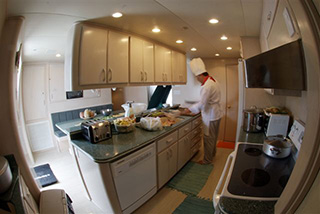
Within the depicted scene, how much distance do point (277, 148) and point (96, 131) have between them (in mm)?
1687

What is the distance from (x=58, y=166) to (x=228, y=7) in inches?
137

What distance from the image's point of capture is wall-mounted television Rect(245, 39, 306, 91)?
617 millimetres

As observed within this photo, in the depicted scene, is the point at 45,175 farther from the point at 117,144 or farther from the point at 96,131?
the point at 117,144

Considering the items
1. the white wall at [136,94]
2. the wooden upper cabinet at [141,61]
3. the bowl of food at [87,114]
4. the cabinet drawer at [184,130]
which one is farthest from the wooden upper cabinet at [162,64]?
the bowl of food at [87,114]

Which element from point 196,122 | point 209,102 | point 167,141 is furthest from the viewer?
point 196,122

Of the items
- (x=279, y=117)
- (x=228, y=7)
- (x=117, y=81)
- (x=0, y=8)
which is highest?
(x=228, y=7)

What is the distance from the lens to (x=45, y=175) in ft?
8.11

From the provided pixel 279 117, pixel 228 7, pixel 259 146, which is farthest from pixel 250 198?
pixel 228 7

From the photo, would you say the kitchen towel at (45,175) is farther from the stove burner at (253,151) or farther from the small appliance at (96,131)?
the stove burner at (253,151)

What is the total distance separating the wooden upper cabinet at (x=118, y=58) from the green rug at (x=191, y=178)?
1.66 m

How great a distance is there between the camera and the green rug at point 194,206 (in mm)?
1718

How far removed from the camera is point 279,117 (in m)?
1.50

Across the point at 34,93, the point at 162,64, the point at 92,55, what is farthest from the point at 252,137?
the point at 34,93

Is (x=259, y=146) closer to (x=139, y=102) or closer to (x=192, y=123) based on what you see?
(x=192, y=123)
